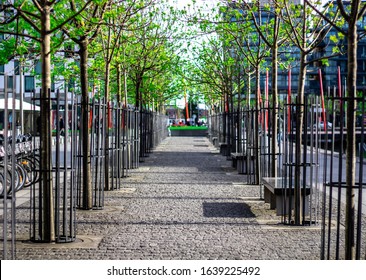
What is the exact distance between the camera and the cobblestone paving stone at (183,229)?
9.98m

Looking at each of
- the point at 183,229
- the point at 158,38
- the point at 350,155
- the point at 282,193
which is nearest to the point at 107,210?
the point at 183,229

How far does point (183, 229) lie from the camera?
12172mm

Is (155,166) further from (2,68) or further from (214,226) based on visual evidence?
(2,68)

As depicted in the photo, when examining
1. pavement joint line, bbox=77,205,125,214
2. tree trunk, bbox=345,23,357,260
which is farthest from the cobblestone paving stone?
tree trunk, bbox=345,23,357,260

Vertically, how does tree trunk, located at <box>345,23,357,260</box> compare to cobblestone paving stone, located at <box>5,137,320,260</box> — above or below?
above

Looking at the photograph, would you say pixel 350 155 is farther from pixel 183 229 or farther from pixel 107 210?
pixel 107 210

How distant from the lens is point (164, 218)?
44.4ft

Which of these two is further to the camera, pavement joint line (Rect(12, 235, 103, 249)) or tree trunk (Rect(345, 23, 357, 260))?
pavement joint line (Rect(12, 235, 103, 249))

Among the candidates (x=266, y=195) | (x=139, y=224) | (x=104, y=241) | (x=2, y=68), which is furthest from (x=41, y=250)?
(x=2, y=68)

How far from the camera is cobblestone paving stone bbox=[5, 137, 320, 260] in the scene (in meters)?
9.98

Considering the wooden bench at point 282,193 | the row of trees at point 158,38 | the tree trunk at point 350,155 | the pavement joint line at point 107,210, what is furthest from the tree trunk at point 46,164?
the tree trunk at point 350,155

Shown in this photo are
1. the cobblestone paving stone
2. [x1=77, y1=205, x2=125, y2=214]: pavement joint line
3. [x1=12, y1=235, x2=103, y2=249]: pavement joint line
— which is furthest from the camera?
[x1=77, y1=205, x2=125, y2=214]: pavement joint line

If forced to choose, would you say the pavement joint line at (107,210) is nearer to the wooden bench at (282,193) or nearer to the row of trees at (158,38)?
the row of trees at (158,38)

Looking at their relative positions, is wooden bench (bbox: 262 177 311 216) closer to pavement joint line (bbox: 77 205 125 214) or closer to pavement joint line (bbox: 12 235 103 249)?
pavement joint line (bbox: 77 205 125 214)
